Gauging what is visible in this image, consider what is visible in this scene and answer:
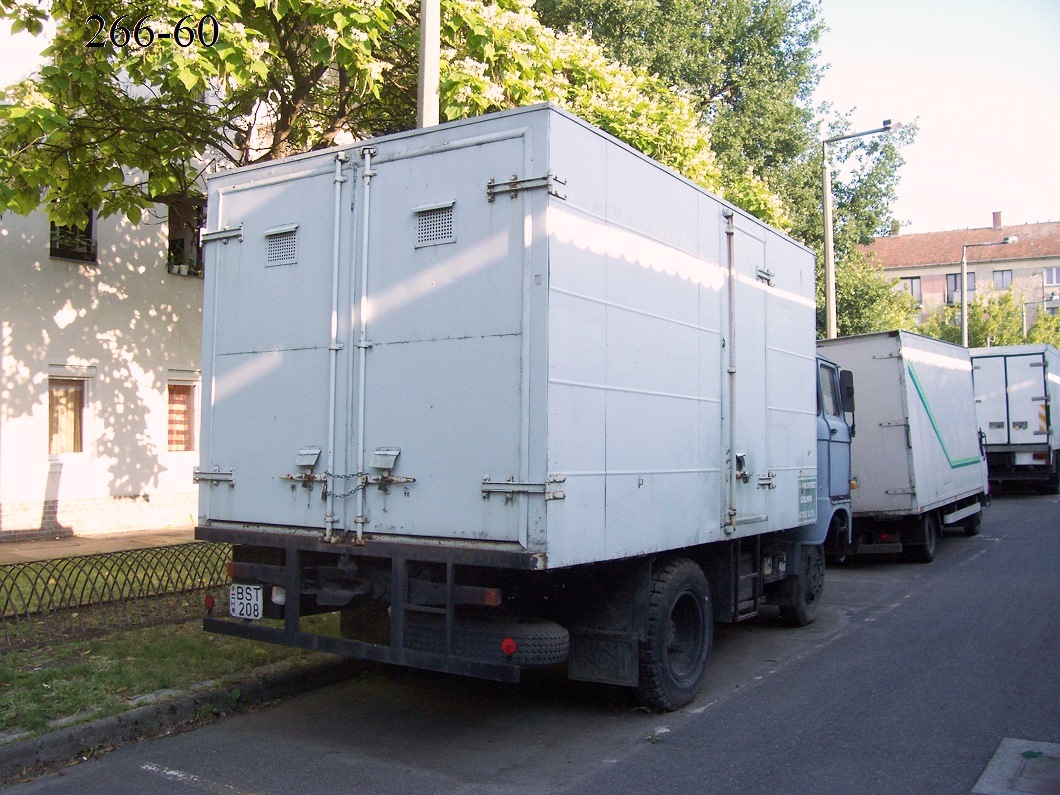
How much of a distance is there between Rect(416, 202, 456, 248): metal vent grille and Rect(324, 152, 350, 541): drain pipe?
0.61 m

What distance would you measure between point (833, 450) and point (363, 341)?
19.6 feet

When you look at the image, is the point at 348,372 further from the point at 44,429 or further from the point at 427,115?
the point at 44,429

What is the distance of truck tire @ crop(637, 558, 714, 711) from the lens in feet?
20.0

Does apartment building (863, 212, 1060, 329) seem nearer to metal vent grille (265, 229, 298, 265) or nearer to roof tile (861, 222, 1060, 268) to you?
roof tile (861, 222, 1060, 268)

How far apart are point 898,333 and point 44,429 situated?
11772 mm

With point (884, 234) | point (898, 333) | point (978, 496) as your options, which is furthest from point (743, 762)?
point (884, 234)

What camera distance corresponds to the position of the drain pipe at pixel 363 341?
569 cm

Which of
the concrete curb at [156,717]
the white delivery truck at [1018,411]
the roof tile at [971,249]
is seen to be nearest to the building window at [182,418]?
the concrete curb at [156,717]

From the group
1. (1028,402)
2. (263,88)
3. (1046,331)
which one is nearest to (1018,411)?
(1028,402)

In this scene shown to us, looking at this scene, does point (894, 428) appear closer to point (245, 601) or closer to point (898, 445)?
point (898, 445)

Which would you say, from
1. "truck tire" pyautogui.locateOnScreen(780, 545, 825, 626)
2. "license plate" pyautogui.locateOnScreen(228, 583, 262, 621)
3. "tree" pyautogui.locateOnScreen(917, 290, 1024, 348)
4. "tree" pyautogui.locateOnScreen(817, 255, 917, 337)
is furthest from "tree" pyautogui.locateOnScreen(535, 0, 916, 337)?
"tree" pyautogui.locateOnScreen(917, 290, 1024, 348)

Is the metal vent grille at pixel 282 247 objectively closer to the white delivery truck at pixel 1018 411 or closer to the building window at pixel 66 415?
the building window at pixel 66 415

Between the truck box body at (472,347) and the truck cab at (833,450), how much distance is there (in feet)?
9.40

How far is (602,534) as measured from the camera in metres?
5.49
